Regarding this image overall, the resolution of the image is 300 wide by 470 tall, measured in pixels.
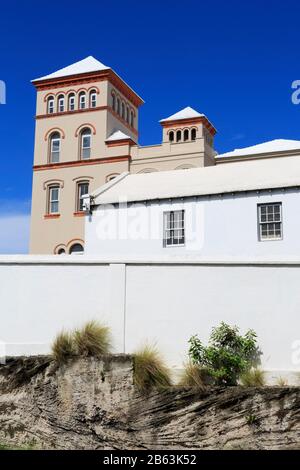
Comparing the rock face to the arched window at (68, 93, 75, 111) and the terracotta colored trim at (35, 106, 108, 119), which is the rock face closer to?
the terracotta colored trim at (35, 106, 108, 119)

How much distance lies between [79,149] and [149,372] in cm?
2734

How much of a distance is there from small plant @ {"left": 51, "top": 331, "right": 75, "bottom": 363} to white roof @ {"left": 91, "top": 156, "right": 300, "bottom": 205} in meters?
9.29

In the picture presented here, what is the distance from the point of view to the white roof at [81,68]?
130 ft

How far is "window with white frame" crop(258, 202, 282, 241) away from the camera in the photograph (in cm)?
2031

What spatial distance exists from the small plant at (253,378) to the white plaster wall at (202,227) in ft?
20.3

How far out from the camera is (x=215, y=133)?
44.5m

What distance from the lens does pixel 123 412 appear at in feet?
43.7

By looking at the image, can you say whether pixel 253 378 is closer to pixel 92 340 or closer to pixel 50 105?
pixel 92 340

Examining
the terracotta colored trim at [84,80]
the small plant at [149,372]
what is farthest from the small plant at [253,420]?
the terracotta colored trim at [84,80]

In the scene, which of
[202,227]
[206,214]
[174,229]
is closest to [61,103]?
[174,229]

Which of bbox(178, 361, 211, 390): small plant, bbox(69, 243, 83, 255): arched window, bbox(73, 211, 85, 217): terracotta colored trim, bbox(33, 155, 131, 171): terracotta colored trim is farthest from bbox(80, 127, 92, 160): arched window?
bbox(178, 361, 211, 390): small plant

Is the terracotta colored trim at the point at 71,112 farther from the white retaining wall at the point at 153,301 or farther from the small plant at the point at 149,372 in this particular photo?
the small plant at the point at 149,372
